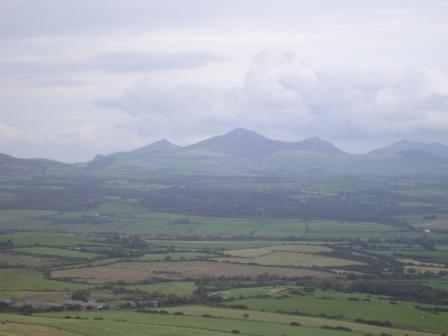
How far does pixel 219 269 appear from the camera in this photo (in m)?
89.4

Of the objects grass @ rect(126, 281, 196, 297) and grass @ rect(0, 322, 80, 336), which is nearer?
grass @ rect(0, 322, 80, 336)

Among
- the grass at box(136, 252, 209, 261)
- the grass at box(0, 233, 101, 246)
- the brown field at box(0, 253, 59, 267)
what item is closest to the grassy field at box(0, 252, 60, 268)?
the brown field at box(0, 253, 59, 267)

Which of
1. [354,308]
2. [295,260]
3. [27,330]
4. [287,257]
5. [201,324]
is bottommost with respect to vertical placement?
[354,308]

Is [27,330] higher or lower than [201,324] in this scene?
higher

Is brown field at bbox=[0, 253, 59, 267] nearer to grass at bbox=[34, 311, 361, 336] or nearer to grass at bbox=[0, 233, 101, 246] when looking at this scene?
grass at bbox=[0, 233, 101, 246]

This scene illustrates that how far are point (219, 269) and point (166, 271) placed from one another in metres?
6.28

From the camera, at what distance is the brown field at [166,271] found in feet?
274

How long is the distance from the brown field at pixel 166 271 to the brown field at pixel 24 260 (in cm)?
602

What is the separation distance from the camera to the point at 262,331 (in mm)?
57594

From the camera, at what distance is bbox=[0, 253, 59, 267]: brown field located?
90.9 meters

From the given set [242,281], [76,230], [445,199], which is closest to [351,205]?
[445,199]

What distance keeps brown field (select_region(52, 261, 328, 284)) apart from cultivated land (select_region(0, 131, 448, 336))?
137 mm

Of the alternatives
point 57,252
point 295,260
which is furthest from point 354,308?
point 57,252

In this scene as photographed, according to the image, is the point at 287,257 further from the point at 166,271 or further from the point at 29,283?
the point at 29,283
